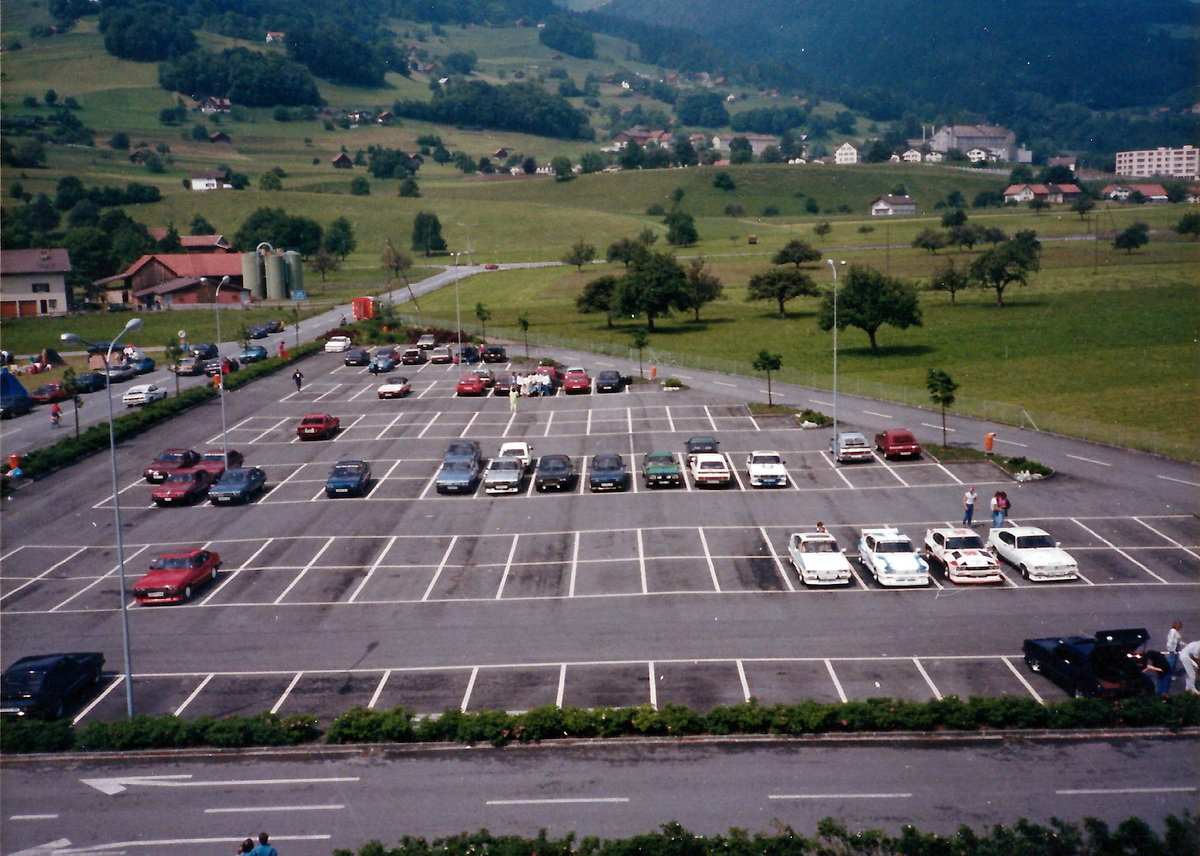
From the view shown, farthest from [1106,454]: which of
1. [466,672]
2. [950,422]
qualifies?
[466,672]

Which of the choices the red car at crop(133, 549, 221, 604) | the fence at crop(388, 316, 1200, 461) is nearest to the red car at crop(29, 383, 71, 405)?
the fence at crop(388, 316, 1200, 461)

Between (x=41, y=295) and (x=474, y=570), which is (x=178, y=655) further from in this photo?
(x=41, y=295)

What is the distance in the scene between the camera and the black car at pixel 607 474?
4562 cm

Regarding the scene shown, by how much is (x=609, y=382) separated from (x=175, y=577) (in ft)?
116

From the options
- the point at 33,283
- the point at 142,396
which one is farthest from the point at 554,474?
the point at 33,283

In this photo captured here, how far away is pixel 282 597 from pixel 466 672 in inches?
365

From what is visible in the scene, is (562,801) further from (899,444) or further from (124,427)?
(124,427)

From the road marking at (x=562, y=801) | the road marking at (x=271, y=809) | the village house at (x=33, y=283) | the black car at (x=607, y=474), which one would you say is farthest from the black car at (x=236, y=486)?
the village house at (x=33, y=283)

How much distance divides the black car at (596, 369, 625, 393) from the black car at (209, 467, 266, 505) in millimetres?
24583

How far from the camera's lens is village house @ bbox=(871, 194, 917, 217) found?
18662 cm

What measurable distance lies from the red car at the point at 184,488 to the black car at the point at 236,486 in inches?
36.9

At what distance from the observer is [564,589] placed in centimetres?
3475

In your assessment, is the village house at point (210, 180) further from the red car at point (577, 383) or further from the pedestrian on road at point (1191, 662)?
the pedestrian on road at point (1191, 662)

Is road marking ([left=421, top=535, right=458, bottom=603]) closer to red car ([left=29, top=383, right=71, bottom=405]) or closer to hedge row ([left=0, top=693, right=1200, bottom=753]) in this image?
hedge row ([left=0, top=693, right=1200, bottom=753])
